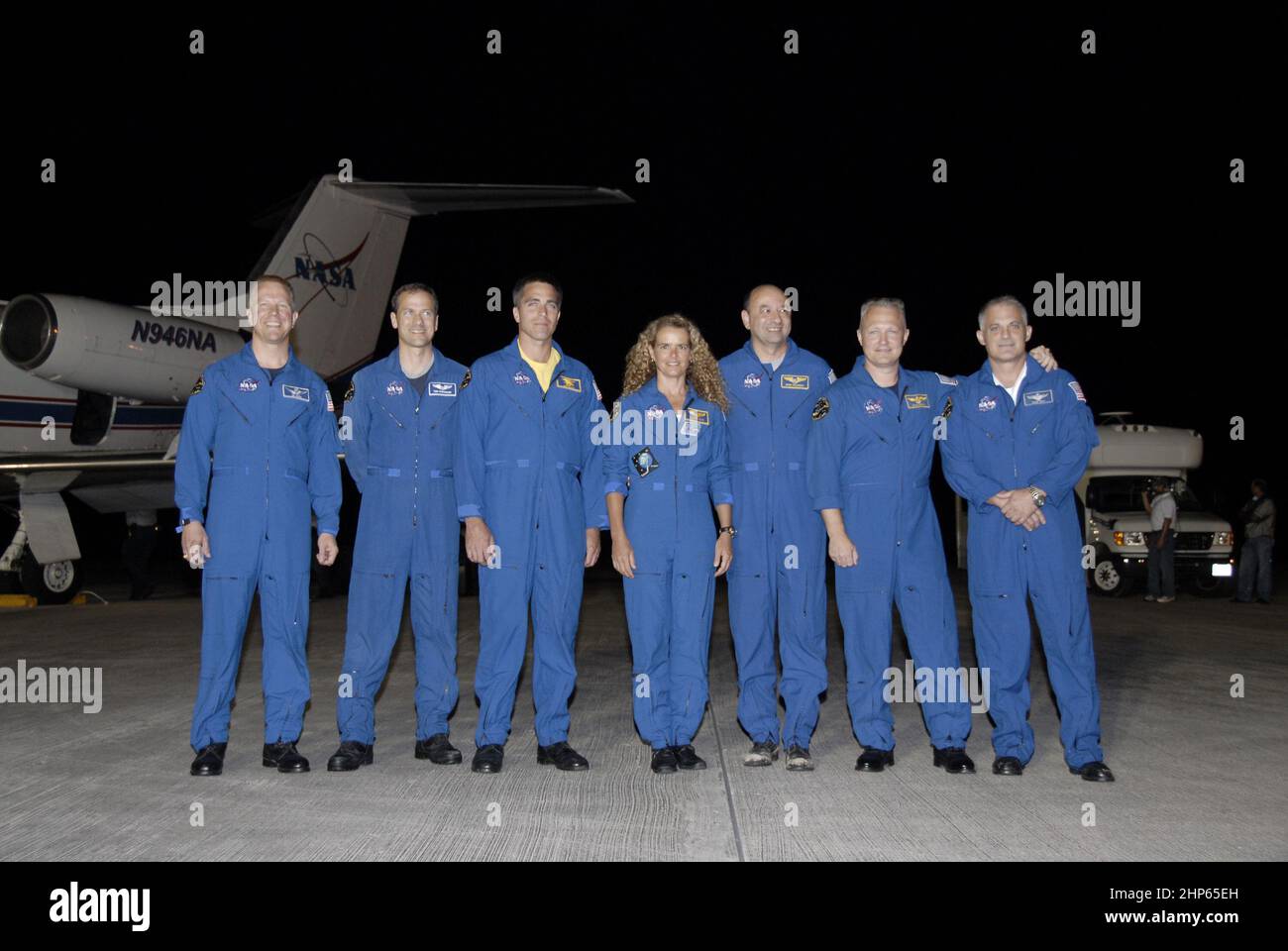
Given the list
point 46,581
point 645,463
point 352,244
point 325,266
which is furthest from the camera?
point 352,244

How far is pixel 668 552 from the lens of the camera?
4.97m

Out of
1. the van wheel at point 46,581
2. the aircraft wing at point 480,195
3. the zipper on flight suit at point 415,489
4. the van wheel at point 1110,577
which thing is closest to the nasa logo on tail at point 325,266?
the aircraft wing at point 480,195

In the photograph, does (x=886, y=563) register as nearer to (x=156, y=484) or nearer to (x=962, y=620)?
(x=962, y=620)

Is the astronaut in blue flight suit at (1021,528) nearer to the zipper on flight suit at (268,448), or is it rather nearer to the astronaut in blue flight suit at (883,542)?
the astronaut in blue flight suit at (883,542)

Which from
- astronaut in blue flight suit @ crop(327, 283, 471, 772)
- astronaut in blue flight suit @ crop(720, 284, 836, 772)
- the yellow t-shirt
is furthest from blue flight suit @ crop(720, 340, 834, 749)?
astronaut in blue flight suit @ crop(327, 283, 471, 772)

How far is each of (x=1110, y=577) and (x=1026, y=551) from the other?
11.2 metres

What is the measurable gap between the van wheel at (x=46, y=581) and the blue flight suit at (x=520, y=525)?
1150cm

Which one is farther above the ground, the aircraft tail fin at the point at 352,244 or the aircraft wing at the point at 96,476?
the aircraft tail fin at the point at 352,244

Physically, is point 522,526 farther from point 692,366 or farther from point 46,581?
point 46,581

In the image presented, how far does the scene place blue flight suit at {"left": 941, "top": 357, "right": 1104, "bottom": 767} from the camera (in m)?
4.86

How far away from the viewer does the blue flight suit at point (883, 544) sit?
4984 millimetres

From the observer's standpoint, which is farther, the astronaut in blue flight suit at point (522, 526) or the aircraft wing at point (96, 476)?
the aircraft wing at point (96, 476)

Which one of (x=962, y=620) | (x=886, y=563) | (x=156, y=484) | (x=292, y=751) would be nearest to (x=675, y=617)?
(x=886, y=563)

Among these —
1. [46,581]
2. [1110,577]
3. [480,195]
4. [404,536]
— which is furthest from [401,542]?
[1110,577]
